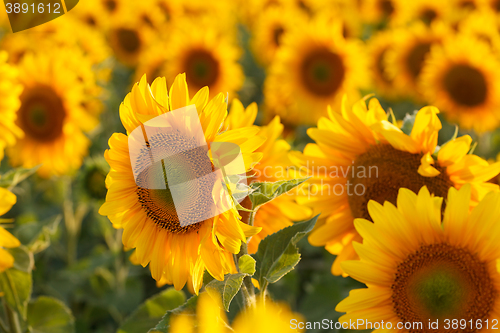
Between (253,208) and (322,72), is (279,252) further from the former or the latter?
(322,72)

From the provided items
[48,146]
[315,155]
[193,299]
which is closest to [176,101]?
[193,299]

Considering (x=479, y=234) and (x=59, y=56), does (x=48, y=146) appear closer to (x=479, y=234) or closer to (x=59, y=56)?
(x=59, y=56)

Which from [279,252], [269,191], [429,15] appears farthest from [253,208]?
[429,15]

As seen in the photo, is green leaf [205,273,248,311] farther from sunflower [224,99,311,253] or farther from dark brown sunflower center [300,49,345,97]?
dark brown sunflower center [300,49,345,97]

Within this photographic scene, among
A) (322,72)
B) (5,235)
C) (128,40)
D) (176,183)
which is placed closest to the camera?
(176,183)

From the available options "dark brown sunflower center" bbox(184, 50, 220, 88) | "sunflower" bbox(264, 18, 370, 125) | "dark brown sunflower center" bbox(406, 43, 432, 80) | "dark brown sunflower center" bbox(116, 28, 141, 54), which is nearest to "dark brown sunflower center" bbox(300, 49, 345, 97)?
"sunflower" bbox(264, 18, 370, 125)

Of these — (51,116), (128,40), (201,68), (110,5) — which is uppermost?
(110,5)
